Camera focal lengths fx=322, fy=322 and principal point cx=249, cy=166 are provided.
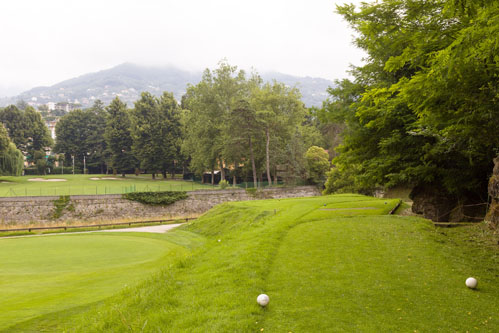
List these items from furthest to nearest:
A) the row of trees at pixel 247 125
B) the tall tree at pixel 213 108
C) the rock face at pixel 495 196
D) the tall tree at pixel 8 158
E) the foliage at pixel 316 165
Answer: the foliage at pixel 316 165 → the tall tree at pixel 8 158 → the tall tree at pixel 213 108 → the row of trees at pixel 247 125 → the rock face at pixel 495 196

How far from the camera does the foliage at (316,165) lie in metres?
48.2

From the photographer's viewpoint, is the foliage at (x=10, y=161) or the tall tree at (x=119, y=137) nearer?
the foliage at (x=10, y=161)

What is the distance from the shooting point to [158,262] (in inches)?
448

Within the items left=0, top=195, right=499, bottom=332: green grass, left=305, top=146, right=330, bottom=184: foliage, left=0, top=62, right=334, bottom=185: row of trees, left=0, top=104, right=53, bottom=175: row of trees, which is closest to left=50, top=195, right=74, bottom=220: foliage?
left=0, top=62, right=334, bottom=185: row of trees

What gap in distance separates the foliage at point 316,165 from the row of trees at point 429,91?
30949 mm

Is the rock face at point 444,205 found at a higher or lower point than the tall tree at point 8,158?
lower

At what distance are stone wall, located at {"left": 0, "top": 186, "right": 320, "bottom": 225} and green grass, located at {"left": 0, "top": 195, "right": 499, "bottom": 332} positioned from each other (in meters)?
25.5

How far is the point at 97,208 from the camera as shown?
3253cm

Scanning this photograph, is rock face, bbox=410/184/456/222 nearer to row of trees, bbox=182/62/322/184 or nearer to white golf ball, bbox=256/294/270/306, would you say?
white golf ball, bbox=256/294/270/306

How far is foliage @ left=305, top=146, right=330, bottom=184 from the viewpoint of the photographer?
48234 mm

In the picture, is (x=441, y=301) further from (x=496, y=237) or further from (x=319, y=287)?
(x=496, y=237)

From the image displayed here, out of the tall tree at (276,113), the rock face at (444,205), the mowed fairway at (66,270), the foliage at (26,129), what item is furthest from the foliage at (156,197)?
the foliage at (26,129)

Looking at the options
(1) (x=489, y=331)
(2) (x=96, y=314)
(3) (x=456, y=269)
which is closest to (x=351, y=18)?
(3) (x=456, y=269)

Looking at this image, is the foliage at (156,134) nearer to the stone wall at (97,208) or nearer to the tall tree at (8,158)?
the tall tree at (8,158)
